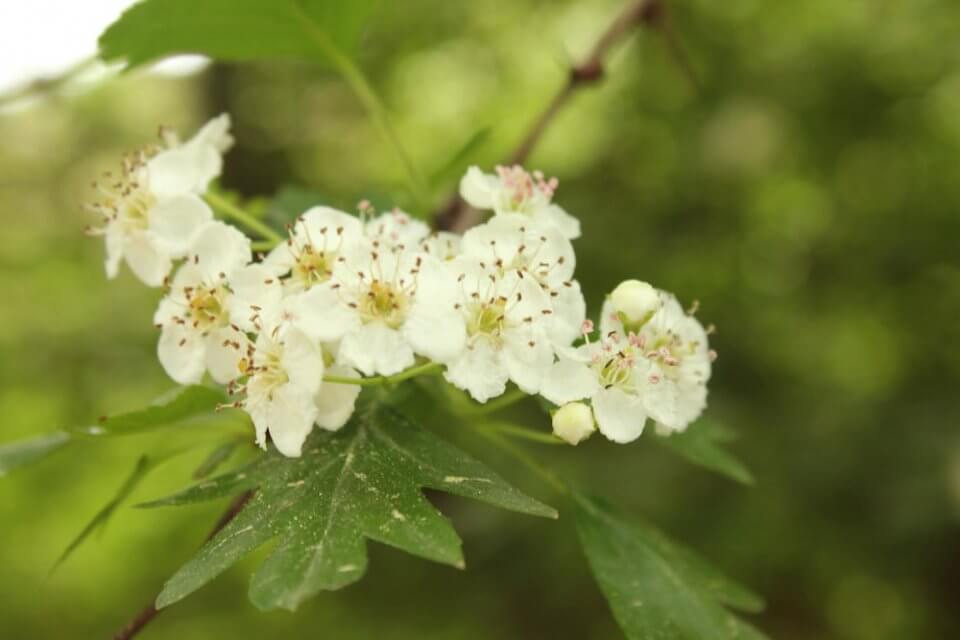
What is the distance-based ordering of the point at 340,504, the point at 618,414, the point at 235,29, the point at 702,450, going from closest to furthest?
the point at 340,504
the point at 618,414
the point at 702,450
the point at 235,29

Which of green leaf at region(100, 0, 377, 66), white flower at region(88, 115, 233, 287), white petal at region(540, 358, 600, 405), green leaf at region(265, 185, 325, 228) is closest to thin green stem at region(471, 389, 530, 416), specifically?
white petal at region(540, 358, 600, 405)

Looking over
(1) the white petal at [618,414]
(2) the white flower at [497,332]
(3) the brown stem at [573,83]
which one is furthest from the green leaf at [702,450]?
(3) the brown stem at [573,83]

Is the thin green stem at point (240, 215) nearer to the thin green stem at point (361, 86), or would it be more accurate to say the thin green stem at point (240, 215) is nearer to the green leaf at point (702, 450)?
the thin green stem at point (361, 86)

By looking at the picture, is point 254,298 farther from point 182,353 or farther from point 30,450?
point 30,450

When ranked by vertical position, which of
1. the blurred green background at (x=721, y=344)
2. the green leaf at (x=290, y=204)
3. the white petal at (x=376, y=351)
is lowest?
the blurred green background at (x=721, y=344)

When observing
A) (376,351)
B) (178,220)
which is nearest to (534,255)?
(376,351)

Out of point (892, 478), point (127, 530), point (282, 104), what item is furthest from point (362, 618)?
point (282, 104)
